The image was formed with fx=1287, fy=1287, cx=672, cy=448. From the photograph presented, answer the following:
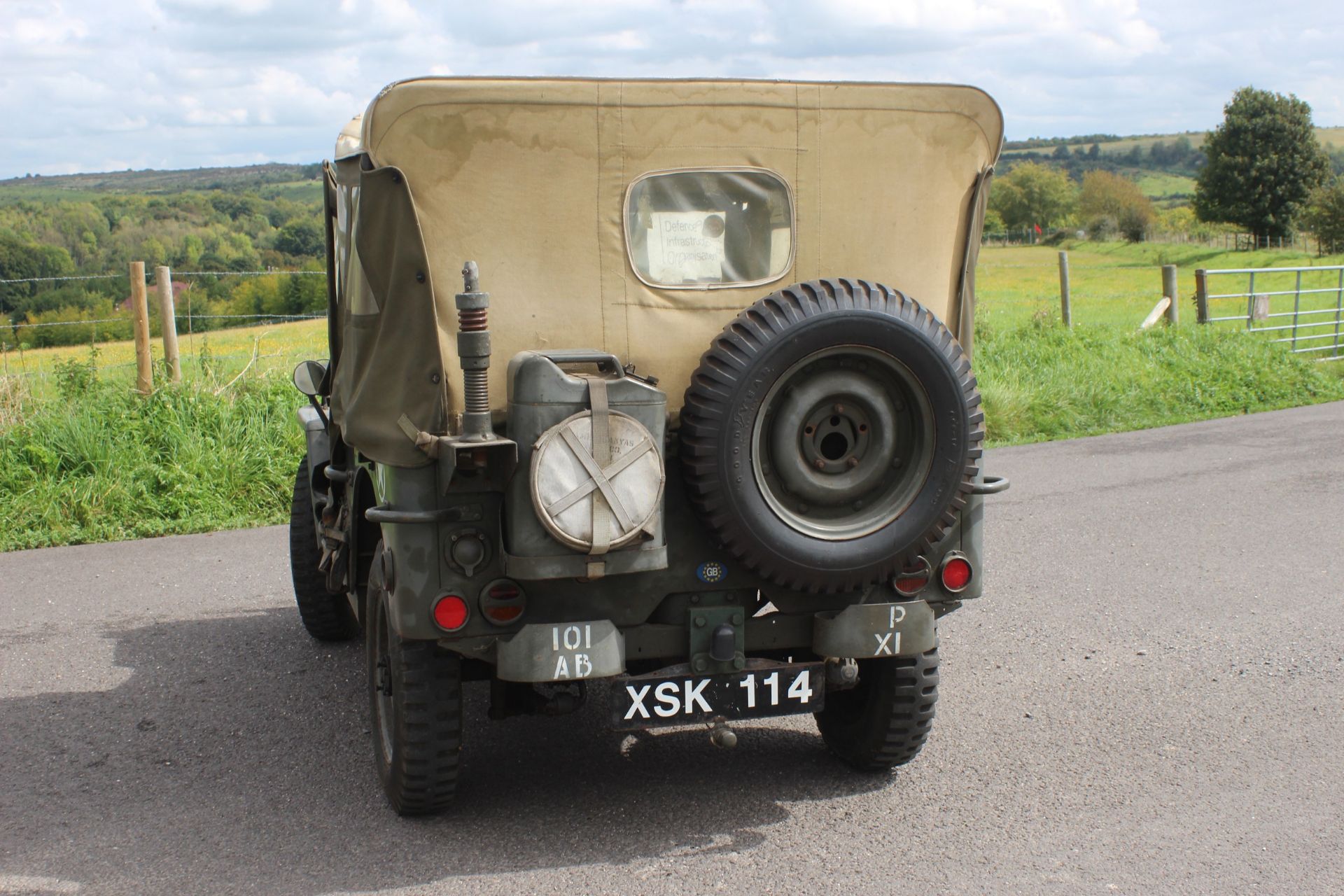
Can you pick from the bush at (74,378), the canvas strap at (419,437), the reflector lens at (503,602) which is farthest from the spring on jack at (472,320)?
the bush at (74,378)

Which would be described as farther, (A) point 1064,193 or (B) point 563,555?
(A) point 1064,193

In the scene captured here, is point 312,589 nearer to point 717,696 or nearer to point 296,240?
point 717,696

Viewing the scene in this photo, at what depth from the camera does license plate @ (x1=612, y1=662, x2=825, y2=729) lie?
3.93 meters

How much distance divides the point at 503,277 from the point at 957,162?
60.8 inches

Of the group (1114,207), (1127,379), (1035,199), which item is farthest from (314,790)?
(1035,199)

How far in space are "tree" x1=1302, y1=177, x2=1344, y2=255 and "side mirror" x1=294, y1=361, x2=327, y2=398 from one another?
64.5 m

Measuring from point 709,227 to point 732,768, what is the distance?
1.93 m

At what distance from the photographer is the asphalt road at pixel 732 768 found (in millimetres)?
3783

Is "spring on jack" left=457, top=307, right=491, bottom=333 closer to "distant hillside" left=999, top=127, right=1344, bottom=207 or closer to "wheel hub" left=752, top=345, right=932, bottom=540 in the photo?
"wheel hub" left=752, top=345, right=932, bottom=540

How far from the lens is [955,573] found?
4.24 metres

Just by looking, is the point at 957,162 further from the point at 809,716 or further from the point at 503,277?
the point at 809,716

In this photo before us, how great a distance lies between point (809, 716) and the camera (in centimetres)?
514

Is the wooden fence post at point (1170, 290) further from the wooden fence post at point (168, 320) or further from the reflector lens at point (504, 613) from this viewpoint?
the reflector lens at point (504, 613)

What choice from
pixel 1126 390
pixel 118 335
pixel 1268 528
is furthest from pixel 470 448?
pixel 1126 390
